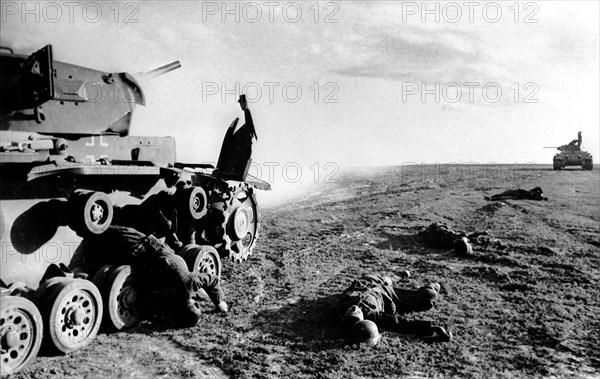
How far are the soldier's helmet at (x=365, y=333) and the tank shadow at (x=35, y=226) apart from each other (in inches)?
158

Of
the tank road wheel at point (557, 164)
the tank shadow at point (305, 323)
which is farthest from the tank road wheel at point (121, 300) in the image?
the tank road wheel at point (557, 164)

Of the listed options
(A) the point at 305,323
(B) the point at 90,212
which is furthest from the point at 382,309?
(B) the point at 90,212

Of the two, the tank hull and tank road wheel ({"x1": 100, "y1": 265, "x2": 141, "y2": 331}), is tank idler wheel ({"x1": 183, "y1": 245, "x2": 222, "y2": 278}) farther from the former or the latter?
the tank hull

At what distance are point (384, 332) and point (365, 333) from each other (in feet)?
1.77

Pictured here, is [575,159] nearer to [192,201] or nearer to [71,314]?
[192,201]

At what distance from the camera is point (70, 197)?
663 cm

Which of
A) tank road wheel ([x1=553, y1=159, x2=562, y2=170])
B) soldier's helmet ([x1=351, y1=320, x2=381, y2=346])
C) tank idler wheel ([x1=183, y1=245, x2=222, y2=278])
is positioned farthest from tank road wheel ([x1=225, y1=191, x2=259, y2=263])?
tank road wheel ([x1=553, y1=159, x2=562, y2=170])

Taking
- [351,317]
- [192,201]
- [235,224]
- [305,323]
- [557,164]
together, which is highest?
[557,164]

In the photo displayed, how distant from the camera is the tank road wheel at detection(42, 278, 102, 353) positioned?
5.71m

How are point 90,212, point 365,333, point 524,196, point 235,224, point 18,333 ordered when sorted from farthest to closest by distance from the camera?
point 524,196, point 235,224, point 90,212, point 365,333, point 18,333

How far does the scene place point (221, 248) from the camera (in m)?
9.91

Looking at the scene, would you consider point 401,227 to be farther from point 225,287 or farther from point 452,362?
point 452,362

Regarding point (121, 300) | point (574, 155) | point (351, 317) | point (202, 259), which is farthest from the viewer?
point (574, 155)

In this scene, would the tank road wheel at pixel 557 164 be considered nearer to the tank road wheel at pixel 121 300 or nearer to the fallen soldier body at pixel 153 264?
the fallen soldier body at pixel 153 264
